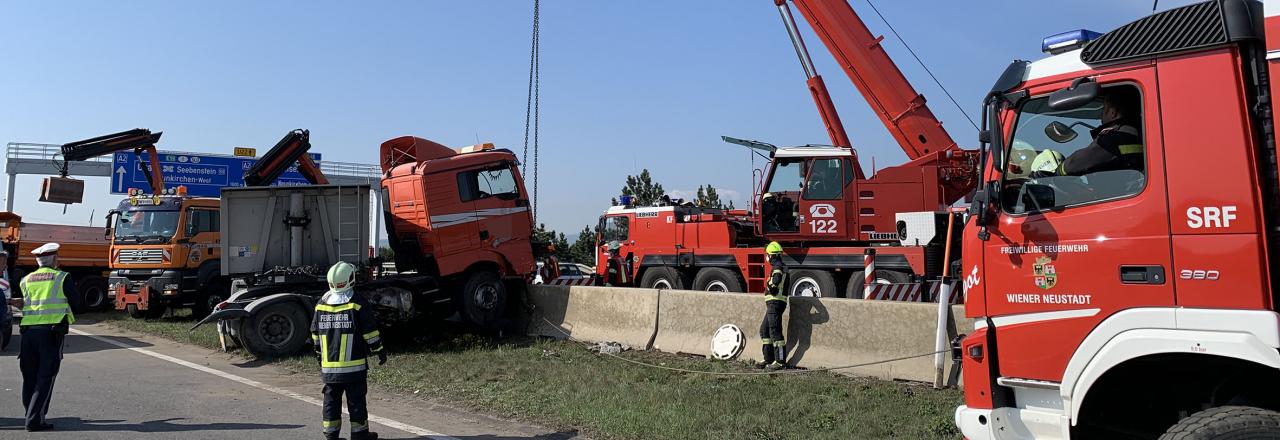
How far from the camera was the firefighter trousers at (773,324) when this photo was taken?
28.7 feet

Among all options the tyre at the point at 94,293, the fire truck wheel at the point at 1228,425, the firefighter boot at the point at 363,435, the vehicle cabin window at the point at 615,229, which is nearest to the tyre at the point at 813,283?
the vehicle cabin window at the point at 615,229

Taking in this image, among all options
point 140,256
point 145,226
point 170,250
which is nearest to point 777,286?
point 170,250

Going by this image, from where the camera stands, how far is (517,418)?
7.20 meters

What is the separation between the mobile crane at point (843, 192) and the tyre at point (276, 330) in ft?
22.6

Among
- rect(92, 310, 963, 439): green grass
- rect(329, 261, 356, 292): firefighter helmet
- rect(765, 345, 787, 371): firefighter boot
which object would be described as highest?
rect(329, 261, 356, 292): firefighter helmet

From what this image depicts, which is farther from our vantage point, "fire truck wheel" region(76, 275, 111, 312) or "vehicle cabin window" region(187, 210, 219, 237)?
"fire truck wheel" region(76, 275, 111, 312)

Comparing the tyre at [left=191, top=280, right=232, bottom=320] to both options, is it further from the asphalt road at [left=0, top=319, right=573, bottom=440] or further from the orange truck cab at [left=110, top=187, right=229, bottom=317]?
the asphalt road at [left=0, top=319, right=573, bottom=440]

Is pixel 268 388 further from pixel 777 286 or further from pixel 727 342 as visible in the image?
pixel 777 286

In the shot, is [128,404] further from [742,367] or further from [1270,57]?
[1270,57]

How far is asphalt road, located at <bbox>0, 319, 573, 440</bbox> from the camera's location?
6.57 meters

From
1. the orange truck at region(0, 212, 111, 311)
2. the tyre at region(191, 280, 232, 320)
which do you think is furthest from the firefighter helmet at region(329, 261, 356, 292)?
the orange truck at region(0, 212, 111, 311)

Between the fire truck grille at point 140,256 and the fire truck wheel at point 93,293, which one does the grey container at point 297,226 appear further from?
the fire truck wheel at point 93,293

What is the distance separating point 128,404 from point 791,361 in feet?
21.1

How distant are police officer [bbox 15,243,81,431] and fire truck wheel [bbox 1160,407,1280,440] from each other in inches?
304
